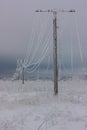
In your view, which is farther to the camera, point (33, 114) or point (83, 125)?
point (33, 114)

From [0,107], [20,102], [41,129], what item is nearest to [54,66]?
[20,102]

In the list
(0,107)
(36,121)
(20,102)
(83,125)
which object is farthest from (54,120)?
(20,102)

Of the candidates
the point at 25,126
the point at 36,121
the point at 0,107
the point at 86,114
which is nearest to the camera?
the point at 25,126

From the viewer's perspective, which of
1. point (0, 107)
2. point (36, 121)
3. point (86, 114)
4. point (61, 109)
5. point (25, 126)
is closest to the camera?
point (25, 126)

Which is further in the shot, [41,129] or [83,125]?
[83,125]

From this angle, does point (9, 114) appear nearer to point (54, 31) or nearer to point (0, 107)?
point (0, 107)

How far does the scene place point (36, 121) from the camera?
11.7 metres

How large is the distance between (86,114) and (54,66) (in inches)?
432

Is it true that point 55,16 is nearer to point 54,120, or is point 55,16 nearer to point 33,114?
point 33,114

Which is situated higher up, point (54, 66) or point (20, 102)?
point (54, 66)

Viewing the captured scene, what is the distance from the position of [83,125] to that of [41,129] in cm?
165

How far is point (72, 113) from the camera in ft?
44.7

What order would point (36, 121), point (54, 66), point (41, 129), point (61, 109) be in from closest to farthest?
point (41, 129) → point (36, 121) → point (61, 109) → point (54, 66)

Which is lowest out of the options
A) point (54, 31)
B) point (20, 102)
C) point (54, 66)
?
point (20, 102)
